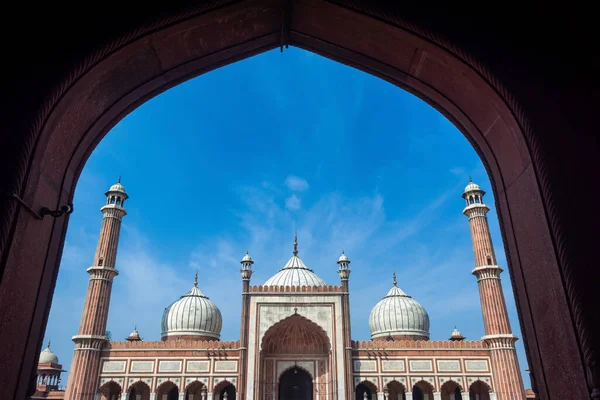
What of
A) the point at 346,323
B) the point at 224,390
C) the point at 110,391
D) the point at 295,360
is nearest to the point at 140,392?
the point at 110,391

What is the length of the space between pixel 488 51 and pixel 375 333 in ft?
70.2

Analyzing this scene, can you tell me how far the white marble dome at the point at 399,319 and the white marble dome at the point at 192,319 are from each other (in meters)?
7.79

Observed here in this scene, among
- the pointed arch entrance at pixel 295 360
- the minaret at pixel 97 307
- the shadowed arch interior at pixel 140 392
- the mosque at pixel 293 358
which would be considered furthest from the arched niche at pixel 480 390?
the minaret at pixel 97 307

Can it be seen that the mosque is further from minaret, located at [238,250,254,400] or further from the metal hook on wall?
the metal hook on wall

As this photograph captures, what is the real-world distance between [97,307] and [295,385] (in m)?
8.56

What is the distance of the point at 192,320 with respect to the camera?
21281 millimetres

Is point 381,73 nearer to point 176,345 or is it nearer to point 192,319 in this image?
point 176,345

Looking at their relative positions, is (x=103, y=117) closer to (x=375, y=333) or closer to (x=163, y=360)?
(x=163, y=360)

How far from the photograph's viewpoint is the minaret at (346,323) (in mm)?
16906

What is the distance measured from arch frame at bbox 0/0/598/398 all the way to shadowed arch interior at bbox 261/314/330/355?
51.8 ft

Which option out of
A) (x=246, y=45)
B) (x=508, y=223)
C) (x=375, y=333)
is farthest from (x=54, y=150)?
(x=375, y=333)

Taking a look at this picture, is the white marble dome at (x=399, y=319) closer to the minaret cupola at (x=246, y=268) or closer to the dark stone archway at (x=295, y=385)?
the dark stone archway at (x=295, y=385)

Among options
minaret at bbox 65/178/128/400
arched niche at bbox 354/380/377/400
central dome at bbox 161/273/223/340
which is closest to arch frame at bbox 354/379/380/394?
arched niche at bbox 354/380/377/400

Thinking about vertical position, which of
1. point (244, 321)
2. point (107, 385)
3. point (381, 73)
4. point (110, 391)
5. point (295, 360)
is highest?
point (244, 321)
